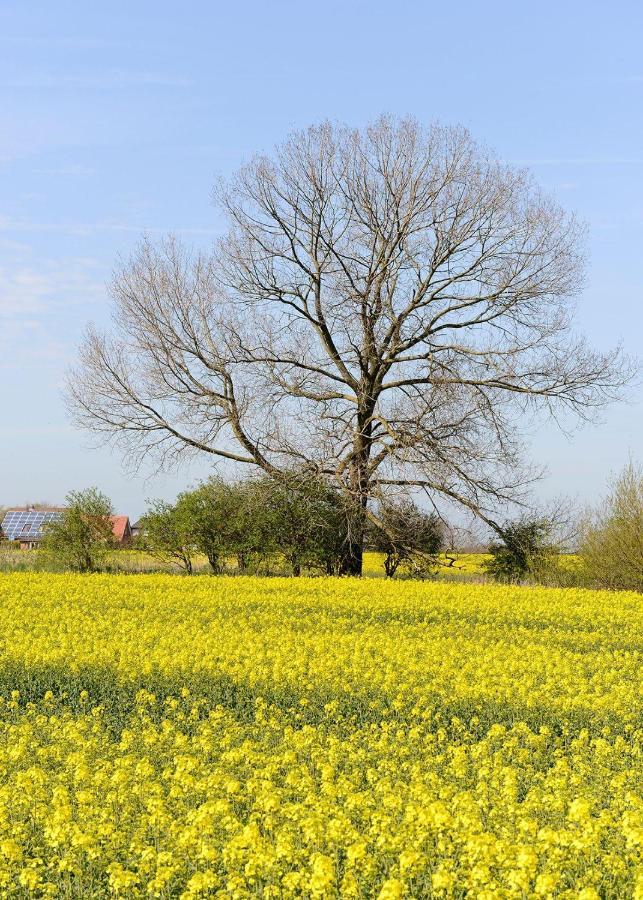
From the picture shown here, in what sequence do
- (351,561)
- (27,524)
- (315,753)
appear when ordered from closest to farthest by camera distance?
(315,753) → (351,561) → (27,524)

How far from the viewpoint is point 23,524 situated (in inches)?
1879

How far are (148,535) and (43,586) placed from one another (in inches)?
376

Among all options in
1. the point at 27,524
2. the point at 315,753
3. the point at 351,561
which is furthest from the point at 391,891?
the point at 27,524

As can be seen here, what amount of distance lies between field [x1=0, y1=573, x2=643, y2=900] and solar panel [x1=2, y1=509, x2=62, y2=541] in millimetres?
31139

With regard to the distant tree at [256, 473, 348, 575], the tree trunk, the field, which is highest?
the distant tree at [256, 473, 348, 575]

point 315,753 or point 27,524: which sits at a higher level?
point 27,524

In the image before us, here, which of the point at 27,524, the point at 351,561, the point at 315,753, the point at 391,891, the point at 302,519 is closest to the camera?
the point at 391,891

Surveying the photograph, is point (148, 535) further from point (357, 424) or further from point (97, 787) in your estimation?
point (97, 787)

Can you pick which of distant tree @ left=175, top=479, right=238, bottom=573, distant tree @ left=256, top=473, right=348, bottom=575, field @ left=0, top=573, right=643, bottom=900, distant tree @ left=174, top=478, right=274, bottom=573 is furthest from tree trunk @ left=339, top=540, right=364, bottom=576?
field @ left=0, top=573, right=643, bottom=900

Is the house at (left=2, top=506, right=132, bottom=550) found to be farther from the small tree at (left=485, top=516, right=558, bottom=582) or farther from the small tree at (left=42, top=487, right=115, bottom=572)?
the small tree at (left=485, top=516, right=558, bottom=582)

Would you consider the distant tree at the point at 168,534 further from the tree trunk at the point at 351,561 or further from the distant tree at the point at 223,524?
the tree trunk at the point at 351,561

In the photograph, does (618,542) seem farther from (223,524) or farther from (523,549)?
(223,524)

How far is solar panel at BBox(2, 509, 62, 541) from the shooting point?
46.0 metres

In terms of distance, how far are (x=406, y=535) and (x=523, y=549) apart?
11.0ft
